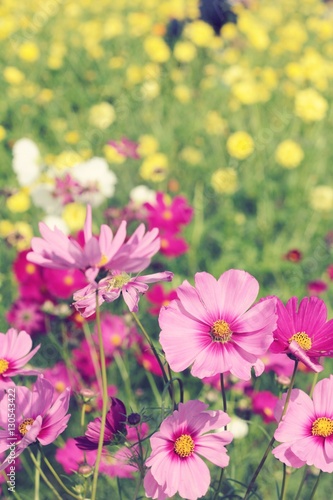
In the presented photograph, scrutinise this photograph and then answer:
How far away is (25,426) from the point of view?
580 millimetres

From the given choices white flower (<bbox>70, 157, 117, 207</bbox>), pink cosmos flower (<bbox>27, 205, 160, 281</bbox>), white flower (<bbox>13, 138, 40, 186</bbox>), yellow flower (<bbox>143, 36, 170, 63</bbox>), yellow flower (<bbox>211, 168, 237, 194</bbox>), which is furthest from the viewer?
yellow flower (<bbox>143, 36, 170, 63</bbox>)

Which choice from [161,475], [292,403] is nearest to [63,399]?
[161,475]

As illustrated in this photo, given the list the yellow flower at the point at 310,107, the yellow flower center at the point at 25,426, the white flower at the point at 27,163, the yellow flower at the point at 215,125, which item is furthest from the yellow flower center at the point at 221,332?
the yellow flower at the point at 215,125

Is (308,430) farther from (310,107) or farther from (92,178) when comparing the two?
(310,107)

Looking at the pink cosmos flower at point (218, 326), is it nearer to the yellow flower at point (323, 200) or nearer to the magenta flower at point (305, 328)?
the magenta flower at point (305, 328)

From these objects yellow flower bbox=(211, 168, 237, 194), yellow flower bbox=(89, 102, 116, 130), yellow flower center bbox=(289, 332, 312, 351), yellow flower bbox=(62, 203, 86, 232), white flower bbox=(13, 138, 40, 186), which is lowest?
yellow flower bbox=(211, 168, 237, 194)

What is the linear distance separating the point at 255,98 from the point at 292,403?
1980mm

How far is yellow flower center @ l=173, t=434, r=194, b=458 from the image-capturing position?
1.83 ft

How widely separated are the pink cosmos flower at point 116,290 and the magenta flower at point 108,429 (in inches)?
4.6

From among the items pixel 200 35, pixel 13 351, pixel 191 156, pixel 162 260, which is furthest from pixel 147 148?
pixel 13 351

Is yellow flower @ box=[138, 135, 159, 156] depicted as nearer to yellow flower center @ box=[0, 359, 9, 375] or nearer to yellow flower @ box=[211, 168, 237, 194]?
yellow flower @ box=[211, 168, 237, 194]

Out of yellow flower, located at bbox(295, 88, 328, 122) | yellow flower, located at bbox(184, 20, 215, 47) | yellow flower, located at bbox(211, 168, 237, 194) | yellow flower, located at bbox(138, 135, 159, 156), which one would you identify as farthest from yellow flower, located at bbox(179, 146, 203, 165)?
yellow flower, located at bbox(184, 20, 215, 47)

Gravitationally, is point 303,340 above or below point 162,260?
above

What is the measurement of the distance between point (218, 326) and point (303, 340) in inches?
3.4
